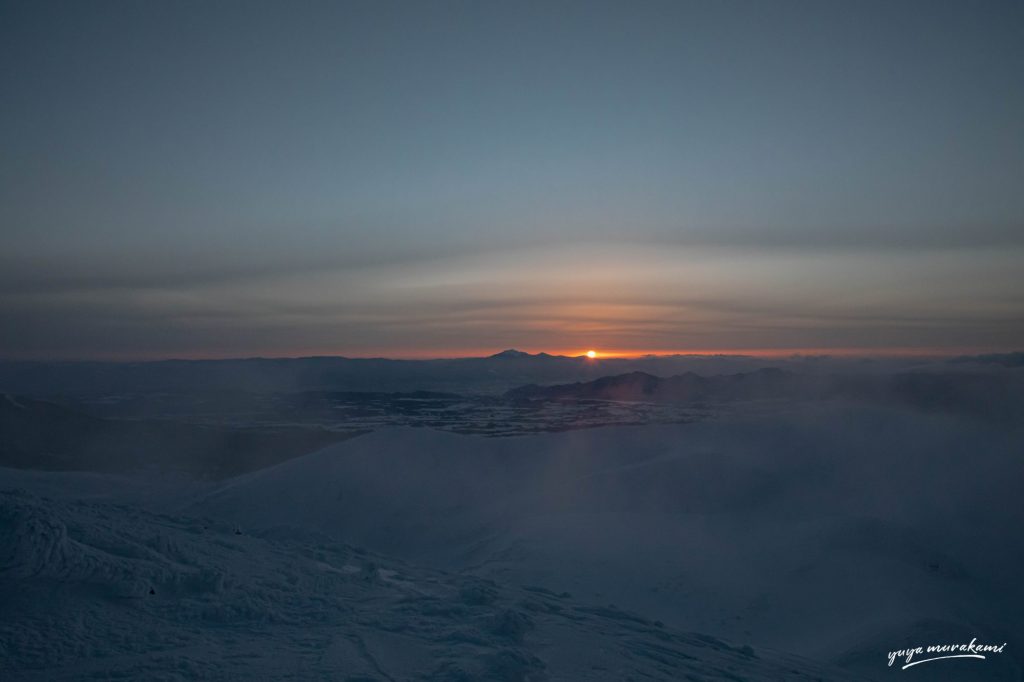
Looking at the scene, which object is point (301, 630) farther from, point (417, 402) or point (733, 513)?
point (417, 402)
